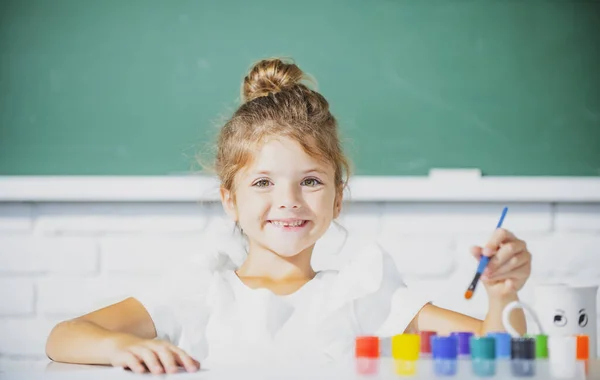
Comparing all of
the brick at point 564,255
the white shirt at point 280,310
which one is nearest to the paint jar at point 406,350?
the white shirt at point 280,310

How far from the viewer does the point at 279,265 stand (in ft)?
5.08

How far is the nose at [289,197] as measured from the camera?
1444 mm

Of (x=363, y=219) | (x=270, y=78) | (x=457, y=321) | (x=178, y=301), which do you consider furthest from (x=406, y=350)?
(x=363, y=219)

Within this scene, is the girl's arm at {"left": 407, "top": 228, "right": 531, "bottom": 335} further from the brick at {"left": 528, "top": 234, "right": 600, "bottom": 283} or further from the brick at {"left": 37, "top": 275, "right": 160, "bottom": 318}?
the brick at {"left": 37, "top": 275, "right": 160, "bottom": 318}


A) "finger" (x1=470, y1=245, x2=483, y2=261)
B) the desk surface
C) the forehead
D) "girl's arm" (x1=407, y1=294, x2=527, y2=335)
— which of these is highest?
the forehead

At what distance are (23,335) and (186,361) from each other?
1.22 m

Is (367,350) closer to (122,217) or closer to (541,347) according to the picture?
(541,347)

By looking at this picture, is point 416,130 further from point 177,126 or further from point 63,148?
point 63,148

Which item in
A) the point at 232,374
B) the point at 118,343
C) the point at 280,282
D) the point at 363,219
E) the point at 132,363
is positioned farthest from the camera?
the point at 363,219

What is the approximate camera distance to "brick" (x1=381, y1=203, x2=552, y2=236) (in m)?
2.00

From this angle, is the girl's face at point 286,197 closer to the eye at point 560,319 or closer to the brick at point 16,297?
the eye at point 560,319

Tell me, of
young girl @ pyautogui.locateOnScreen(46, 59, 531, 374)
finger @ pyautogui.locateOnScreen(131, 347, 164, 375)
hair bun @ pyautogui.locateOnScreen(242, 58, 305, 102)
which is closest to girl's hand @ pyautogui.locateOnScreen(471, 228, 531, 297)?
young girl @ pyautogui.locateOnScreen(46, 59, 531, 374)

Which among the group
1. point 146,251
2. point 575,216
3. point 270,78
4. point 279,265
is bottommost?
point 279,265

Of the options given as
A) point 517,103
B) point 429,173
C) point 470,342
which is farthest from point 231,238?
point 470,342
